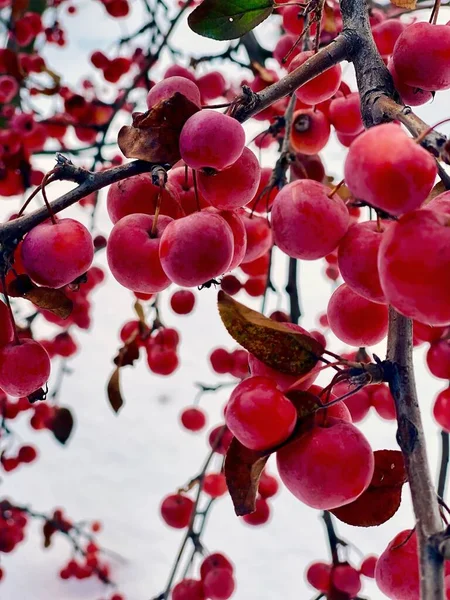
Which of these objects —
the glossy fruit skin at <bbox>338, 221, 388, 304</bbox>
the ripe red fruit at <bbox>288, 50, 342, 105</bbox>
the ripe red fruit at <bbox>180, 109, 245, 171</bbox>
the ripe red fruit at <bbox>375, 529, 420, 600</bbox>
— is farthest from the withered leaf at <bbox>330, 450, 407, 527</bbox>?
the ripe red fruit at <bbox>288, 50, 342, 105</bbox>

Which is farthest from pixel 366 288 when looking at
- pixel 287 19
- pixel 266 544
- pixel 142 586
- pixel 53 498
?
pixel 53 498

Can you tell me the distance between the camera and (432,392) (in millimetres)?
1558

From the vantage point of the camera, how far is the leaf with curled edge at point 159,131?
0.38 m

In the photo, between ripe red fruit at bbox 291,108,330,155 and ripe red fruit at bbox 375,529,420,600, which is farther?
ripe red fruit at bbox 291,108,330,155

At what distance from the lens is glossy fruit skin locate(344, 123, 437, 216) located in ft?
0.90

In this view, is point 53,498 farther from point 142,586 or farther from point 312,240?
point 312,240

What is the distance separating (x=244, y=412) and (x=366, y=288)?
11 cm

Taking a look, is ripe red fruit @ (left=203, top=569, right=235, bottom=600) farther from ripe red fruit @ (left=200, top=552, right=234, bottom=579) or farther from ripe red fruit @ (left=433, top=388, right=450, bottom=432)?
ripe red fruit @ (left=433, top=388, right=450, bottom=432)

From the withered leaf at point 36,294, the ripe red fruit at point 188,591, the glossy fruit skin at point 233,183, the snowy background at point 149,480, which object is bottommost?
the snowy background at point 149,480

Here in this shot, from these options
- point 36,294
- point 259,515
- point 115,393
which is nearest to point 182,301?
point 115,393

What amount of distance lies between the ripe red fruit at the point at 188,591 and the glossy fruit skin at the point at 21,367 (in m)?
0.52

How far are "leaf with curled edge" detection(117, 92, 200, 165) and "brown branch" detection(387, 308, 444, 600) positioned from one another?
0.61 ft

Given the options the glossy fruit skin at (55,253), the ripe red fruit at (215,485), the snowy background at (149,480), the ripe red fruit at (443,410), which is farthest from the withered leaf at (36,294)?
the snowy background at (149,480)

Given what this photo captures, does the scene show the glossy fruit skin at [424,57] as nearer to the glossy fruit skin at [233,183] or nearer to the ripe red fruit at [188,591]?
the glossy fruit skin at [233,183]
